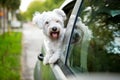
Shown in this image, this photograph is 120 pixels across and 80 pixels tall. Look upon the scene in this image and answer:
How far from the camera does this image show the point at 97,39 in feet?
9.12

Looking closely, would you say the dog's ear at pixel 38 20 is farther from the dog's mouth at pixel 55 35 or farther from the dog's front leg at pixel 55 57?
the dog's front leg at pixel 55 57

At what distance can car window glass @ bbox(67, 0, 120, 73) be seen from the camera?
2570 mm

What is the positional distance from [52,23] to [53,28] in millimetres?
92

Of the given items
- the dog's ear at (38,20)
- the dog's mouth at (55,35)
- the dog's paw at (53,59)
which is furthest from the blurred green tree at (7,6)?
the dog's mouth at (55,35)

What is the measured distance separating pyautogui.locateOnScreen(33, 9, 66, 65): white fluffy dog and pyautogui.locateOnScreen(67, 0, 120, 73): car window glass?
0.70 ft

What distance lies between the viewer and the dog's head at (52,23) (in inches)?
139

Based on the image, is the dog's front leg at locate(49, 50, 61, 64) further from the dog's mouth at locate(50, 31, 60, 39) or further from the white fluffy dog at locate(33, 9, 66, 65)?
the dog's mouth at locate(50, 31, 60, 39)

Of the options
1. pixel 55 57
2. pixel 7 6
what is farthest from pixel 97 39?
pixel 7 6

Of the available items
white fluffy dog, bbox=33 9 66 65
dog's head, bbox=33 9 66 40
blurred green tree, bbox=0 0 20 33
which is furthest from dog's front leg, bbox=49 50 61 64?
blurred green tree, bbox=0 0 20 33

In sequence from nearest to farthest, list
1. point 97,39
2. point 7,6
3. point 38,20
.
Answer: point 97,39 < point 38,20 < point 7,6

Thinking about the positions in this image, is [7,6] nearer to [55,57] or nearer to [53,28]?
[55,57]

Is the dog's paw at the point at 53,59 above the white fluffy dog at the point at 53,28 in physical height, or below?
below

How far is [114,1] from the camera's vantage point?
276cm

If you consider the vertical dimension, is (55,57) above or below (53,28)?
below
